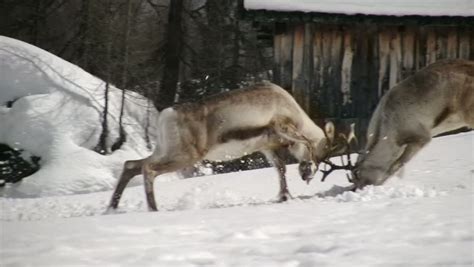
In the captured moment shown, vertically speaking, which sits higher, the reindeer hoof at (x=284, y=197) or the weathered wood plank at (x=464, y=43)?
the weathered wood plank at (x=464, y=43)

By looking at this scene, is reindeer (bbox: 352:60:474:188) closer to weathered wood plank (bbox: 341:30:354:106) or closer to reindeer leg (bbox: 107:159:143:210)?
reindeer leg (bbox: 107:159:143:210)

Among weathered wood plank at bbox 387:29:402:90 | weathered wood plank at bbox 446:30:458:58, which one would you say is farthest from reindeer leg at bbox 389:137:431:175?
weathered wood plank at bbox 446:30:458:58

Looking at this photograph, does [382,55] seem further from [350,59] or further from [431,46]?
[431,46]

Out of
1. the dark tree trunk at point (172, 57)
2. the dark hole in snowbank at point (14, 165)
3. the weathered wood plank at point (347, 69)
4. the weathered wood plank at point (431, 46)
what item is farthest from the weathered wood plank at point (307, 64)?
the dark hole in snowbank at point (14, 165)

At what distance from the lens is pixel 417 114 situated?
8930 millimetres

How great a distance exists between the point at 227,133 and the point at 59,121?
6726mm

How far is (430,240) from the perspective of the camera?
4.37 meters

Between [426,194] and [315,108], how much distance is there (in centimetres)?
748

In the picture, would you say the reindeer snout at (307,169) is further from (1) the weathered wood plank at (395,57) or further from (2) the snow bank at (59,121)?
(1) the weathered wood plank at (395,57)

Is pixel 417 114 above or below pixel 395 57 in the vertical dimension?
below

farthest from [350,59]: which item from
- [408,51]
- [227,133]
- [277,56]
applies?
[227,133]

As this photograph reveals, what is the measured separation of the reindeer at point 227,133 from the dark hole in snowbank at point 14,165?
5.24 m

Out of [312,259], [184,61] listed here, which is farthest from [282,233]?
[184,61]

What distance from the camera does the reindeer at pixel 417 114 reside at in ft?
29.1
